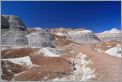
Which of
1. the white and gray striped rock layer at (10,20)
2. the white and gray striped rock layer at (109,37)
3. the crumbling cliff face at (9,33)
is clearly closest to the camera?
the white and gray striped rock layer at (109,37)

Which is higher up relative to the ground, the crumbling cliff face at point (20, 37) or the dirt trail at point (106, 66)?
the crumbling cliff face at point (20, 37)

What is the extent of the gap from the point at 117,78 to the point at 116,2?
178 cm

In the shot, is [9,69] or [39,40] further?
[39,40]

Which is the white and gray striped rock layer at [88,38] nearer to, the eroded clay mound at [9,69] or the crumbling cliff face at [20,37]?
the crumbling cliff face at [20,37]

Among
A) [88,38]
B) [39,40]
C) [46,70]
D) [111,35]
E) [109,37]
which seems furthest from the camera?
[88,38]

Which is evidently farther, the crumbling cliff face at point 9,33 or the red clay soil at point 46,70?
the crumbling cliff face at point 9,33

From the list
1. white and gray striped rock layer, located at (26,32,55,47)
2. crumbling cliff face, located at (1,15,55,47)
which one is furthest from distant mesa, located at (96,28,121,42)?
white and gray striped rock layer, located at (26,32,55,47)

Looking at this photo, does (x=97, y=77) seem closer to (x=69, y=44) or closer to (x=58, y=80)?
(x=58, y=80)

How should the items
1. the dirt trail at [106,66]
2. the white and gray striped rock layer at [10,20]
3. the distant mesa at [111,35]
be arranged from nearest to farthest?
the dirt trail at [106,66]
the distant mesa at [111,35]
the white and gray striped rock layer at [10,20]

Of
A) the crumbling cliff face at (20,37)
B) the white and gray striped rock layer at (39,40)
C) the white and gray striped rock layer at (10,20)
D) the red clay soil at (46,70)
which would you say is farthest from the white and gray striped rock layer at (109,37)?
the white and gray striped rock layer at (39,40)

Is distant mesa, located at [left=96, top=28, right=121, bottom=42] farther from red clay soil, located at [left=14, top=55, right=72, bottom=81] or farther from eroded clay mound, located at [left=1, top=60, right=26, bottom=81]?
eroded clay mound, located at [left=1, top=60, right=26, bottom=81]

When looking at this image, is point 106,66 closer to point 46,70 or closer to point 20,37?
point 46,70

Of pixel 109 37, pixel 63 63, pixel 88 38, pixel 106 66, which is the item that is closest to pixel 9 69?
pixel 63 63

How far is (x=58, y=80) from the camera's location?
7844 mm
